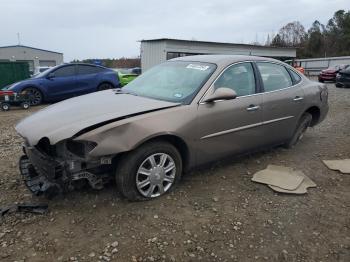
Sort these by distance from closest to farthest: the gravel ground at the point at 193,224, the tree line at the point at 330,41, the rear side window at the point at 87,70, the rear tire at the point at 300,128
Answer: the gravel ground at the point at 193,224, the rear tire at the point at 300,128, the rear side window at the point at 87,70, the tree line at the point at 330,41

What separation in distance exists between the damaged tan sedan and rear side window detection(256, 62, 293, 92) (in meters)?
0.02

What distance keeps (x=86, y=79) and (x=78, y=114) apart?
8358 millimetres

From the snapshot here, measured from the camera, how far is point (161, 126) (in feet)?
11.7

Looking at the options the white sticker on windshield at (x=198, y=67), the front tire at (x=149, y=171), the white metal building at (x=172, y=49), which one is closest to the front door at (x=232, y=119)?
the white sticker on windshield at (x=198, y=67)

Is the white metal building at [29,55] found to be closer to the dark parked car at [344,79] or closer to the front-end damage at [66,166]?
the dark parked car at [344,79]

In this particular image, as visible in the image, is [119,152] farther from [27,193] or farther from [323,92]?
[323,92]

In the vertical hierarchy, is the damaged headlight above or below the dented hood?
below

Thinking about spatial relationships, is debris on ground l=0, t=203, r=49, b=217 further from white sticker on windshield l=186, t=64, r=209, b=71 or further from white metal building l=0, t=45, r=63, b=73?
white metal building l=0, t=45, r=63, b=73

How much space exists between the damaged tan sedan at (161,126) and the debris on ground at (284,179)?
0.39m

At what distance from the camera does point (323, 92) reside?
231 inches

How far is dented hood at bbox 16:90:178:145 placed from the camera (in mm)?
3322

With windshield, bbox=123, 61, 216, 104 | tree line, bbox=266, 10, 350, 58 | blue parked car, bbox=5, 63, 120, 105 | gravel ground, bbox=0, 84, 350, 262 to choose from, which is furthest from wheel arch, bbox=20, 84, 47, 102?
tree line, bbox=266, 10, 350, 58

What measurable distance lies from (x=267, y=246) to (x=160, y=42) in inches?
870

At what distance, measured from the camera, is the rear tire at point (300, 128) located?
18.1 ft
